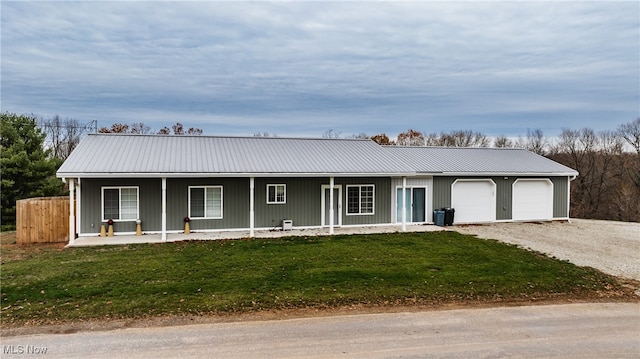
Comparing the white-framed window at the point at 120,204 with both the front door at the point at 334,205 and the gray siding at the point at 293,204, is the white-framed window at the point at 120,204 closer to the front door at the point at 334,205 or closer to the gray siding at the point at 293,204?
the gray siding at the point at 293,204

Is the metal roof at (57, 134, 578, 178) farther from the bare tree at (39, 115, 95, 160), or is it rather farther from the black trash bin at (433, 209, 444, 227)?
the bare tree at (39, 115, 95, 160)

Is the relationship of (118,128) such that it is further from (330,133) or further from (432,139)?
(432,139)

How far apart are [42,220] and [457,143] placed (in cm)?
4526

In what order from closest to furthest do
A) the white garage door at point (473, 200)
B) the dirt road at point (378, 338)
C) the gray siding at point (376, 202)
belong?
the dirt road at point (378, 338) → the gray siding at point (376, 202) → the white garage door at point (473, 200)

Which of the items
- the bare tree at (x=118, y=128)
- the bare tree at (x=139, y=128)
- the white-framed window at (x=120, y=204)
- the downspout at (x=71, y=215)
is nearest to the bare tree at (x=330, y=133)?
the bare tree at (x=139, y=128)

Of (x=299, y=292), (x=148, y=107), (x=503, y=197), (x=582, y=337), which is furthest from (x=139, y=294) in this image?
(x=148, y=107)

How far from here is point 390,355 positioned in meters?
5.63

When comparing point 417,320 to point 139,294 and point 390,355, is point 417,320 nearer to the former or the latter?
point 390,355

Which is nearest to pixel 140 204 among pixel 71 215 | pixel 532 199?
pixel 71 215

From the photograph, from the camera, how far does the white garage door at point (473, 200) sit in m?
19.1

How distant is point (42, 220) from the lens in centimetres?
1443

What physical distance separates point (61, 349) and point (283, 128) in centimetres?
3526

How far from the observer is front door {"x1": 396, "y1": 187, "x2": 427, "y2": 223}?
18.4m

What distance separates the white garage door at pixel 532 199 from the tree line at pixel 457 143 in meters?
18.3
